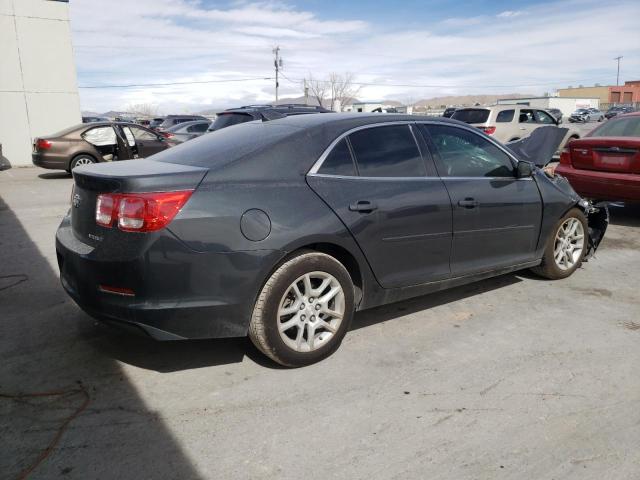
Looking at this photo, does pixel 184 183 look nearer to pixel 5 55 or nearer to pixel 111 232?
pixel 111 232

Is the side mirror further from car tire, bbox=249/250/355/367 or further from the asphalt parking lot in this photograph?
car tire, bbox=249/250/355/367

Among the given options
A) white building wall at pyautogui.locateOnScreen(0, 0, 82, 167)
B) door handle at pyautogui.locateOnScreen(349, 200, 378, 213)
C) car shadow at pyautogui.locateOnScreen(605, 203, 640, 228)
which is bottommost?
car shadow at pyautogui.locateOnScreen(605, 203, 640, 228)

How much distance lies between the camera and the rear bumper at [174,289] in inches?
119

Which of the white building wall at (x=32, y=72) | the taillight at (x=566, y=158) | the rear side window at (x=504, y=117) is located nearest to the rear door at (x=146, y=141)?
the white building wall at (x=32, y=72)

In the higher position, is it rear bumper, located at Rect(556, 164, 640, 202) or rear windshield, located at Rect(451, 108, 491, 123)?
rear windshield, located at Rect(451, 108, 491, 123)

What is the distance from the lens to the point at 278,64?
72312mm

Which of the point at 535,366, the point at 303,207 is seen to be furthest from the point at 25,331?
the point at 535,366

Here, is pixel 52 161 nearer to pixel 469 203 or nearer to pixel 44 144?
pixel 44 144

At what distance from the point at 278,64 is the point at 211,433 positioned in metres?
73.6

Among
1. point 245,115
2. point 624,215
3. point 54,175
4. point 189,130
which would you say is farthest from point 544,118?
point 54,175

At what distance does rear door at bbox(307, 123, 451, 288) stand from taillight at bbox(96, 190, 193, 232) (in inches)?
34.1

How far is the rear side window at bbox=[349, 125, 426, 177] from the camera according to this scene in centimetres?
384

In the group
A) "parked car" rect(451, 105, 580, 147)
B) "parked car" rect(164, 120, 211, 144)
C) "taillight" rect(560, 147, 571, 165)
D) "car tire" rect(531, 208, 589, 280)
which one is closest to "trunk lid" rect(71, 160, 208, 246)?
"car tire" rect(531, 208, 589, 280)

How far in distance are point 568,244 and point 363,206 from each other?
2.68 m
